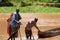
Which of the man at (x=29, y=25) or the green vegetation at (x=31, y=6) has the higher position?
the man at (x=29, y=25)

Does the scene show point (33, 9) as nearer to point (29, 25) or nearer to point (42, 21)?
point (42, 21)

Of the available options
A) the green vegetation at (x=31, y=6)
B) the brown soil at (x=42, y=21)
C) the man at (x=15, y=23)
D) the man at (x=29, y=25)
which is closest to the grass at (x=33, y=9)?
the green vegetation at (x=31, y=6)

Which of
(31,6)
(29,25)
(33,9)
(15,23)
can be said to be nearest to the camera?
(15,23)

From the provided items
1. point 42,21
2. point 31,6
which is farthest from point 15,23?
point 31,6

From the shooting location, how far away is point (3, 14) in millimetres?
22391

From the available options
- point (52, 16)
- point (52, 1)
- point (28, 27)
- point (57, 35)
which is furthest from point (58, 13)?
point (28, 27)

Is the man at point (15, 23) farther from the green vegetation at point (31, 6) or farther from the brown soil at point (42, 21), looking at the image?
the green vegetation at point (31, 6)

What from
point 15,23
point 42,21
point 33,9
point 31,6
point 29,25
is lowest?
point 31,6

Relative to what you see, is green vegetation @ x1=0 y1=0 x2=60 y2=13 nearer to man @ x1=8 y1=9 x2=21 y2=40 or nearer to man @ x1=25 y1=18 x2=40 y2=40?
man @ x1=25 y1=18 x2=40 y2=40

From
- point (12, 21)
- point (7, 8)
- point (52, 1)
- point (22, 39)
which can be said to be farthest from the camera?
point (52, 1)

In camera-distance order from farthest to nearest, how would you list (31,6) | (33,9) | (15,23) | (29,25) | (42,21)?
(31,6)
(33,9)
(42,21)
(29,25)
(15,23)

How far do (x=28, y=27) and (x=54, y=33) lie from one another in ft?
6.92

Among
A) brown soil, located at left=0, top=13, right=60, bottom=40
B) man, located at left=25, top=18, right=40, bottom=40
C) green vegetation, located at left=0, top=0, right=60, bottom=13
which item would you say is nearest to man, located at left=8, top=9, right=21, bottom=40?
man, located at left=25, top=18, right=40, bottom=40

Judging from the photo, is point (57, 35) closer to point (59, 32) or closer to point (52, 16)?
point (59, 32)
